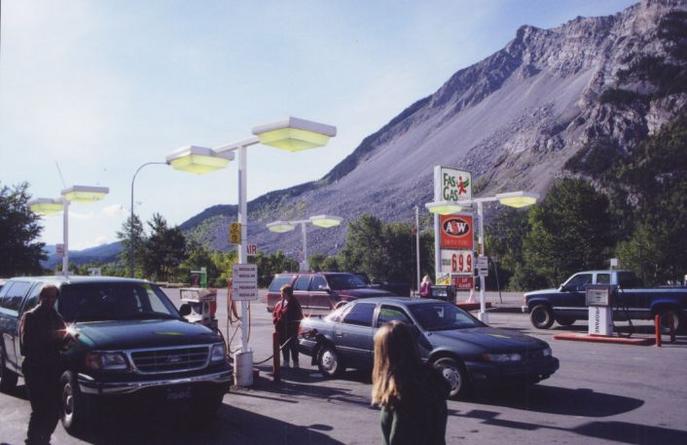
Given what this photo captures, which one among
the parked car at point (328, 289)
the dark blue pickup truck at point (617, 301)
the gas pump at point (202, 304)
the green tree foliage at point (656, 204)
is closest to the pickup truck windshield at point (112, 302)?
the gas pump at point (202, 304)

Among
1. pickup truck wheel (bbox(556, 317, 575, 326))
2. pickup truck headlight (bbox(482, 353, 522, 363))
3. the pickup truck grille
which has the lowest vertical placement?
pickup truck wheel (bbox(556, 317, 575, 326))

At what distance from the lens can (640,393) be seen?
32.5 ft

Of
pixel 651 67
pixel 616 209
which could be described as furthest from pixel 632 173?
pixel 651 67

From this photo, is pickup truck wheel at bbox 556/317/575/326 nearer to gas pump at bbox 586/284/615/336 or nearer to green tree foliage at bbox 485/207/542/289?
gas pump at bbox 586/284/615/336

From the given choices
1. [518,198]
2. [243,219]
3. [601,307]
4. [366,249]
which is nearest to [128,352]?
[243,219]

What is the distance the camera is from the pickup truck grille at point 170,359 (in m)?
7.47

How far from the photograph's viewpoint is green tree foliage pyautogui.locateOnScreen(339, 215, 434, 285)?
9381 cm

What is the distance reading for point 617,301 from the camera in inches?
715

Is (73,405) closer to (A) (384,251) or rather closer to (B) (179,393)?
(B) (179,393)

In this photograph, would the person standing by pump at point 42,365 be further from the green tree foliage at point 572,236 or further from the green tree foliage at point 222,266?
the green tree foliage at point 572,236

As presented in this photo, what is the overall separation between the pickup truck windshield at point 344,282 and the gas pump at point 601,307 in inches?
301

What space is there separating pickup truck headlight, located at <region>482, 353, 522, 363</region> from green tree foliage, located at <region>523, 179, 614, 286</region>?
206 ft

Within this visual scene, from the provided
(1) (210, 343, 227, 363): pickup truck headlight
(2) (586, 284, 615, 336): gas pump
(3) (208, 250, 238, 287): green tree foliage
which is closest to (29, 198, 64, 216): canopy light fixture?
(1) (210, 343, 227, 363): pickup truck headlight

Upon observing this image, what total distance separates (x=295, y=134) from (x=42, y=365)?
521 cm
